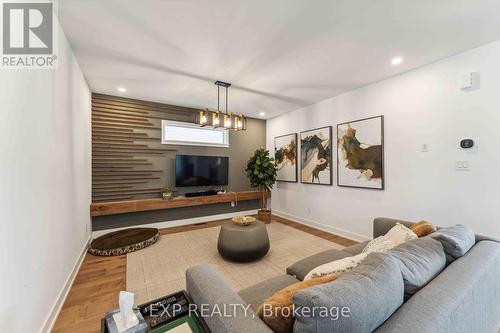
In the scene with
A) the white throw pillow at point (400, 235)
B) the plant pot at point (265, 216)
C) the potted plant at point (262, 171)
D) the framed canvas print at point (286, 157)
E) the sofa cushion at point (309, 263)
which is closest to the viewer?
the white throw pillow at point (400, 235)

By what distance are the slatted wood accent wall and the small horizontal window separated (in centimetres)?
13

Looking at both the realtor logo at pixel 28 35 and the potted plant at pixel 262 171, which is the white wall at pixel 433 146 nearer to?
the potted plant at pixel 262 171

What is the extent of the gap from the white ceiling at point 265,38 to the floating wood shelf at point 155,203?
7.01 feet

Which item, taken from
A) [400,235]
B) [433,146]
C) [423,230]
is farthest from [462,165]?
[400,235]

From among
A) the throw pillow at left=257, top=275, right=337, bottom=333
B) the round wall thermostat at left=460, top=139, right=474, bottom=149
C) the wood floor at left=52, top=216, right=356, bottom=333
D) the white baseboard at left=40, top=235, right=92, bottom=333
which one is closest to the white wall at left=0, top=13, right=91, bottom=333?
the white baseboard at left=40, top=235, right=92, bottom=333

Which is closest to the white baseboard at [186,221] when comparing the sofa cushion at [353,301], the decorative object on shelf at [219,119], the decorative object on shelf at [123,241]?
the decorative object on shelf at [123,241]

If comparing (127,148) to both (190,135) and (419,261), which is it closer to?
(190,135)

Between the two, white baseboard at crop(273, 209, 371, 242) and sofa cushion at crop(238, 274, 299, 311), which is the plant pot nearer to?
white baseboard at crop(273, 209, 371, 242)

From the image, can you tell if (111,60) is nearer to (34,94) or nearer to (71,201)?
(34,94)

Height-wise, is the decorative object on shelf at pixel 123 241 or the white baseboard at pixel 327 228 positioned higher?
the decorative object on shelf at pixel 123 241

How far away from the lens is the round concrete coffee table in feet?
8.87

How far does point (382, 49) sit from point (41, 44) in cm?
346

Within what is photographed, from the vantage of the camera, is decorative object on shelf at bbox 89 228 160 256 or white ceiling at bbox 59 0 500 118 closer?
white ceiling at bbox 59 0 500 118

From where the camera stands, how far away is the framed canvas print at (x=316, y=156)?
4137 millimetres
